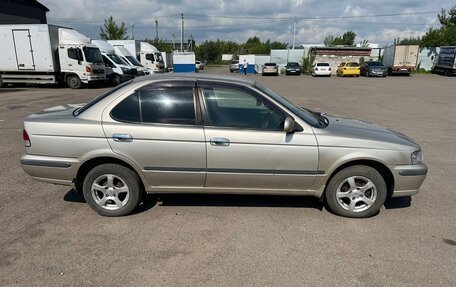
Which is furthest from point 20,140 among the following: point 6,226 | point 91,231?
point 91,231

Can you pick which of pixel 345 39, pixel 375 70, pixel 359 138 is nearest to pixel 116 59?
pixel 359 138

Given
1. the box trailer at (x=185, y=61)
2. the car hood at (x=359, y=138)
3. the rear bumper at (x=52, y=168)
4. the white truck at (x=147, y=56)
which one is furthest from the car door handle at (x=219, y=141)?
the box trailer at (x=185, y=61)

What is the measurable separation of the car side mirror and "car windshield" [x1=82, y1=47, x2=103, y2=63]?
17884mm

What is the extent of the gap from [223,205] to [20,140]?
5.53 m

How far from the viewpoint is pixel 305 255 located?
3.26 meters

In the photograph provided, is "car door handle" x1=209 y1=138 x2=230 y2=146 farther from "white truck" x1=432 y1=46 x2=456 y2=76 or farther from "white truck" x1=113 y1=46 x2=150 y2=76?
"white truck" x1=432 y1=46 x2=456 y2=76

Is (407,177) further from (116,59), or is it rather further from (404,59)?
(404,59)

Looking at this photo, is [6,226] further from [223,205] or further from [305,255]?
[305,255]

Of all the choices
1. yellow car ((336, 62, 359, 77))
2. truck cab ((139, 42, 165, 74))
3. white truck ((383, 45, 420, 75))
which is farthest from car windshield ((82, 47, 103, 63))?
white truck ((383, 45, 420, 75))

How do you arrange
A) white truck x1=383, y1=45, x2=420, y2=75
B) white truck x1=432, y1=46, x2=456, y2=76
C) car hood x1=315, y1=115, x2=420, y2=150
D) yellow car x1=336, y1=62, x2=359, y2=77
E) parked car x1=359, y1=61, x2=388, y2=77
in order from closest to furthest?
car hood x1=315, y1=115, x2=420, y2=150
white truck x1=432, y1=46, x2=456, y2=76
parked car x1=359, y1=61, x2=388, y2=77
white truck x1=383, y1=45, x2=420, y2=75
yellow car x1=336, y1=62, x2=359, y2=77

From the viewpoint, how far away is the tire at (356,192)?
385 cm

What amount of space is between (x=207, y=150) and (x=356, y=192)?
5.91ft

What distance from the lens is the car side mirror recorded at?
363 centimetres

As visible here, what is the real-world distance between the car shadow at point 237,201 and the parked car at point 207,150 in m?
0.42
